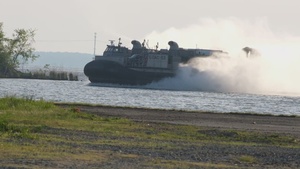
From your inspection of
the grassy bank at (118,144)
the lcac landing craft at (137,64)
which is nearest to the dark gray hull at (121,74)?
the lcac landing craft at (137,64)

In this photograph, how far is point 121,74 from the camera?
463 feet

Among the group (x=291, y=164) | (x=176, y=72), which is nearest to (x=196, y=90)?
(x=176, y=72)

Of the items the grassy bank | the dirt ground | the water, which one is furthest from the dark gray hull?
the grassy bank

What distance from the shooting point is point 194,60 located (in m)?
148

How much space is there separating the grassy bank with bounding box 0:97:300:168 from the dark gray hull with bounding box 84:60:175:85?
96.0 m

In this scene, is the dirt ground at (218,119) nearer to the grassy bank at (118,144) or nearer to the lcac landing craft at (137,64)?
the grassy bank at (118,144)

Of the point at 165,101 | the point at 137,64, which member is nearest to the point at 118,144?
the point at 165,101

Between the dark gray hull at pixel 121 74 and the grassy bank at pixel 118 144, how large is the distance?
9599cm

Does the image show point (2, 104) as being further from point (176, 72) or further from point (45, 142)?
point (176, 72)

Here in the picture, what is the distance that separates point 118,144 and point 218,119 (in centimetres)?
2113

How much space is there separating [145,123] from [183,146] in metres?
12.4

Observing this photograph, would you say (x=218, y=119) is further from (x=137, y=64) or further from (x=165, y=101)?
(x=137, y=64)

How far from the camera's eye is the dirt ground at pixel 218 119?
144ft

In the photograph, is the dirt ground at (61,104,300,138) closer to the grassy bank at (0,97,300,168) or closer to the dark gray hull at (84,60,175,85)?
the grassy bank at (0,97,300,168)
